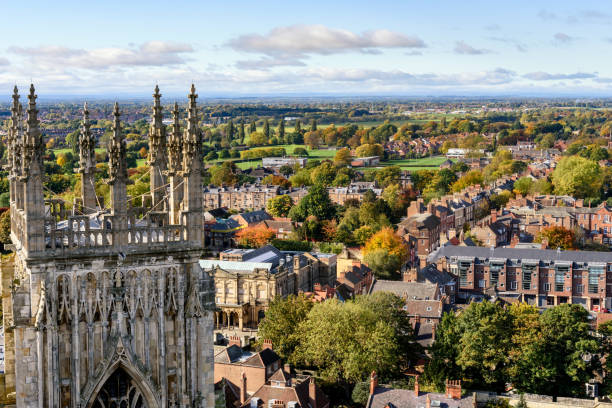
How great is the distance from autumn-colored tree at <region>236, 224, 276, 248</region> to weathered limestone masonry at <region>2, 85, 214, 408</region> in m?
84.3

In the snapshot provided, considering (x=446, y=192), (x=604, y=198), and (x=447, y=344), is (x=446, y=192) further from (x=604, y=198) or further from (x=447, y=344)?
(x=447, y=344)

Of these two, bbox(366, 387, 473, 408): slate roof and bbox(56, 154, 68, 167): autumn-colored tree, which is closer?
bbox(366, 387, 473, 408): slate roof

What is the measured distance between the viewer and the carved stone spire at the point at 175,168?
19203 millimetres

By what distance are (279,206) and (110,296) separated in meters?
114

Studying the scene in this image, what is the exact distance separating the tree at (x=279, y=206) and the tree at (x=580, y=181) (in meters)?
54.2

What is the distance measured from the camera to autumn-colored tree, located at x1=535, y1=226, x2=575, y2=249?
10019cm

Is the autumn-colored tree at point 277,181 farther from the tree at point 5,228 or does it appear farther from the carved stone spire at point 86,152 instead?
the carved stone spire at point 86,152

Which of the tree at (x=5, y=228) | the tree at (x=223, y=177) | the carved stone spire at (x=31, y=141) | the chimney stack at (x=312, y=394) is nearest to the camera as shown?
the carved stone spire at (x=31, y=141)

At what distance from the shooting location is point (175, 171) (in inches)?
756

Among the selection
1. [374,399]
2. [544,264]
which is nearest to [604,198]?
[544,264]

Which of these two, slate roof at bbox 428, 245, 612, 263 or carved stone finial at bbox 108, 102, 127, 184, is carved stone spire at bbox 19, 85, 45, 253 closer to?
carved stone finial at bbox 108, 102, 127, 184

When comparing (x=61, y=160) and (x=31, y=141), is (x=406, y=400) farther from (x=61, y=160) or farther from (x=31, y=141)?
(x=61, y=160)

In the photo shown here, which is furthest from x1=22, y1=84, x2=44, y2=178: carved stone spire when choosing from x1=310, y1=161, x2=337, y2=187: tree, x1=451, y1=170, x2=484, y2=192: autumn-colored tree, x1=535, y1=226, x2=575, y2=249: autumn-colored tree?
x1=310, y1=161, x2=337, y2=187: tree

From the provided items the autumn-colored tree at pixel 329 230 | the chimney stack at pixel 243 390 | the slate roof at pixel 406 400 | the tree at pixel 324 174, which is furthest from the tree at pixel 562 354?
the tree at pixel 324 174
